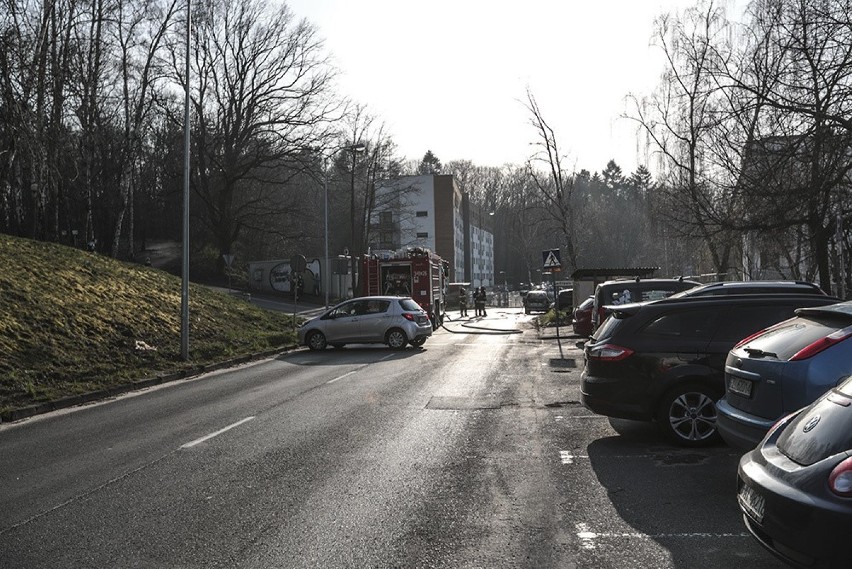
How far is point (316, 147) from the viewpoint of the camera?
4672 centimetres

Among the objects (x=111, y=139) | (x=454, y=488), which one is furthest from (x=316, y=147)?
(x=454, y=488)

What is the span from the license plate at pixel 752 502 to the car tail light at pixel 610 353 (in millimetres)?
4083

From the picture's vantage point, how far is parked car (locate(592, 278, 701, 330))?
16.8 m

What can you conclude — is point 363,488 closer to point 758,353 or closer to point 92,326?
point 758,353

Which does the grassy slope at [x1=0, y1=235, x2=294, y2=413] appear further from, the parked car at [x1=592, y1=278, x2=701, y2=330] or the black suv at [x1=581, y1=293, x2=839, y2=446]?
the parked car at [x1=592, y1=278, x2=701, y2=330]

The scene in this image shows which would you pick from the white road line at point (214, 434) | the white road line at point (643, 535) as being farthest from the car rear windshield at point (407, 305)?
the white road line at point (643, 535)

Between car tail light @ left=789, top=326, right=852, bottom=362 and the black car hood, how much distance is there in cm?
130

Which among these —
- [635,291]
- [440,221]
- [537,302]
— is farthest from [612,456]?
[440,221]

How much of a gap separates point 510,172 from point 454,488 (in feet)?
307

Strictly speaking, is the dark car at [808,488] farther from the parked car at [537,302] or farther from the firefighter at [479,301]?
the parked car at [537,302]

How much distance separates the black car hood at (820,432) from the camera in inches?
141

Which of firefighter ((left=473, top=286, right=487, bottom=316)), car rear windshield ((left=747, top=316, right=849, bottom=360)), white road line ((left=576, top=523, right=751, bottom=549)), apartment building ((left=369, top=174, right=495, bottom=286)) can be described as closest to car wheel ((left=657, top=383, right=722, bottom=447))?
car rear windshield ((left=747, top=316, right=849, bottom=360))

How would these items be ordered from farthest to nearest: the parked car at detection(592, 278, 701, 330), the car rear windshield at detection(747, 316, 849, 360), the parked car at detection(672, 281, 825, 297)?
the parked car at detection(592, 278, 701, 330) → the parked car at detection(672, 281, 825, 297) → the car rear windshield at detection(747, 316, 849, 360)

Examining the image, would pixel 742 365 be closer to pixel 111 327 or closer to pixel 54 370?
pixel 54 370
